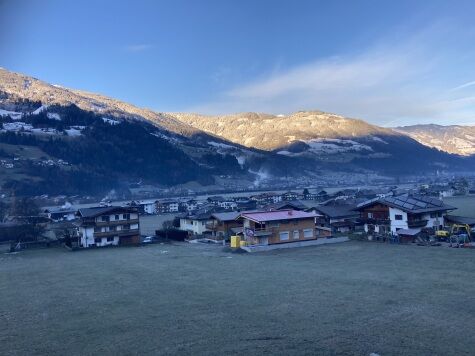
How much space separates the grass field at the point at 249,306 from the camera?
7.90m

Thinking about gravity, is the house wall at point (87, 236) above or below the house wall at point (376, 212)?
below

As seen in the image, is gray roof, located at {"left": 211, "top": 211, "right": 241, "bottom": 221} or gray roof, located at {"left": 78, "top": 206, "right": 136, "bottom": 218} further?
gray roof, located at {"left": 211, "top": 211, "right": 241, "bottom": 221}

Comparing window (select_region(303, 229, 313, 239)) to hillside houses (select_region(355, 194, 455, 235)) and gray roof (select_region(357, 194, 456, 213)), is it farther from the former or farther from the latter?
gray roof (select_region(357, 194, 456, 213))

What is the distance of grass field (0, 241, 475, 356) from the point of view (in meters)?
7.90

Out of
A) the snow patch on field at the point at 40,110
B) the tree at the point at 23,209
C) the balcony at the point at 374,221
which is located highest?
the snow patch on field at the point at 40,110

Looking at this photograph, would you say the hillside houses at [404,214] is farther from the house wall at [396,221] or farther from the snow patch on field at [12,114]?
the snow patch on field at [12,114]

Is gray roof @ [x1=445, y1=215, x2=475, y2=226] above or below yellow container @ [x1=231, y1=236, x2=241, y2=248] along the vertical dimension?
above

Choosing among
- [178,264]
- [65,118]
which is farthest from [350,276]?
[65,118]

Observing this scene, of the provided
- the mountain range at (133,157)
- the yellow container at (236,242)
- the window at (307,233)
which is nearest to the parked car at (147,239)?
the yellow container at (236,242)

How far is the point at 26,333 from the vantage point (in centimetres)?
912

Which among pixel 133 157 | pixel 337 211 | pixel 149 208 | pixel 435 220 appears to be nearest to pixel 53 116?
pixel 133 157

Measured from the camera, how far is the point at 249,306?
10.5 meters

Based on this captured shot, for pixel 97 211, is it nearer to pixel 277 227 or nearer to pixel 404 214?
pixel 277 227

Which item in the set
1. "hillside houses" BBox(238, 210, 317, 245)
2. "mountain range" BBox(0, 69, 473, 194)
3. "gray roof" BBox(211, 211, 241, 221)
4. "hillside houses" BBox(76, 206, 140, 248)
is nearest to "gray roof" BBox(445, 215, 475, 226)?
"hillside houses" BBox(238, 210, 317, 245)
